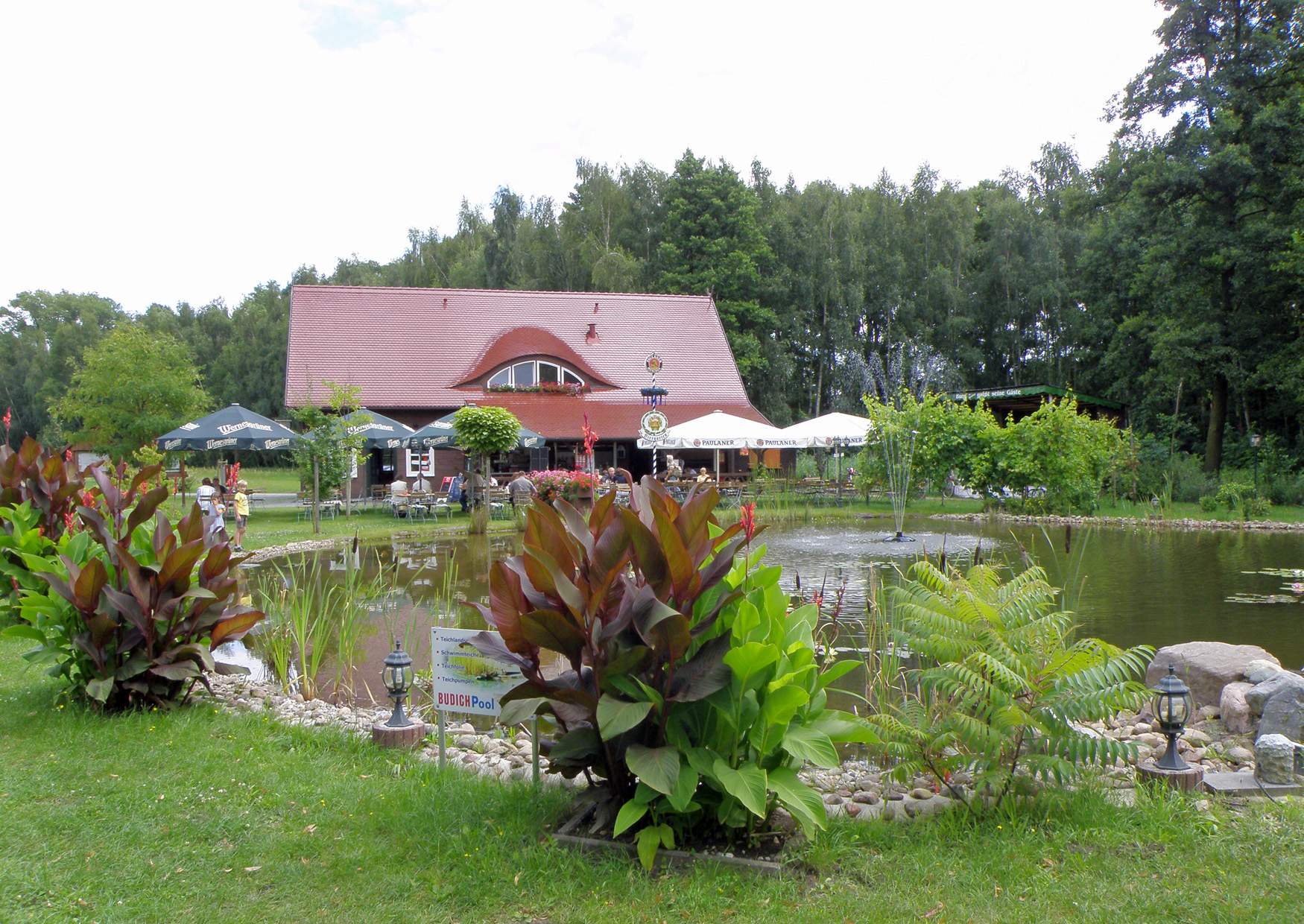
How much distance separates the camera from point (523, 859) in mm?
3289

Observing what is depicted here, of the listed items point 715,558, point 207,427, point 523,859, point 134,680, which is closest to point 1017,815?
point 715,558

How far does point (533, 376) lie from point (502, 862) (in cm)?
2574

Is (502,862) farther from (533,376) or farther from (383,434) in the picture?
(533,376)

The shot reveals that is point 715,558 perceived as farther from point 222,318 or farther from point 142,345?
point 222,318

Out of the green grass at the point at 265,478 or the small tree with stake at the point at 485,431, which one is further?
the green grass at the point at 265,478

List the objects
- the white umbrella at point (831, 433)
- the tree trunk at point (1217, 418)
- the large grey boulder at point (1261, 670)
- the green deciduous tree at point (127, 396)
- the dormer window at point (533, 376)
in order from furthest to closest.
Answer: the dormer window at point (533, 376), the green deciduous tree at point (127, 396), the tree trunk at point (1217, 418), the white umbrella at point (831, 433), the large grey boulder at point (1261, 670)

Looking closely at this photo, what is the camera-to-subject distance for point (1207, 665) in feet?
19.3

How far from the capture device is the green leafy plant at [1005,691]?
345cm

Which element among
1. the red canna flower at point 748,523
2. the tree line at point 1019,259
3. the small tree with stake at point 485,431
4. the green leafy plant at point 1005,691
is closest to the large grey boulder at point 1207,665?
the green leafy plant at point 1005,691

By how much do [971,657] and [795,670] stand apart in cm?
70

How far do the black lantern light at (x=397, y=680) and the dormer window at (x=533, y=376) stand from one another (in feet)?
77.7

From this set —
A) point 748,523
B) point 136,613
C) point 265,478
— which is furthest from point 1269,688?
point 265,478

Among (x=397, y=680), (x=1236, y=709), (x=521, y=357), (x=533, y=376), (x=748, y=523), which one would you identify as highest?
(x=521, y=357)

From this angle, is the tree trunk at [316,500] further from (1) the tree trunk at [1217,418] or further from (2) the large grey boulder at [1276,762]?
(1) the tree trunk at [1217,418]
